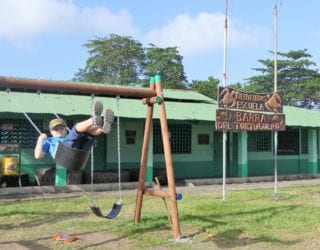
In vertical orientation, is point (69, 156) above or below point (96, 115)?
below

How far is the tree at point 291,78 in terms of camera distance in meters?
42.0

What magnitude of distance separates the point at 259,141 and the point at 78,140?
50.7 ft

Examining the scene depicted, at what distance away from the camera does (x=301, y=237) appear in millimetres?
7887

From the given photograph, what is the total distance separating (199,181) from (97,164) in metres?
3.54

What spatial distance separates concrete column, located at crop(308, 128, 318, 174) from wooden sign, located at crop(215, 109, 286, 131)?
8.00 metres

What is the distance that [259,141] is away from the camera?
819 inches

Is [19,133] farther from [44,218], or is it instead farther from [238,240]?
[238,240]

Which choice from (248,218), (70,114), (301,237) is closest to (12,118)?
(70,114)

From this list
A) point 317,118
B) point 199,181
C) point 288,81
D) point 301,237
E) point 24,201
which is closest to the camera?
point 301,237

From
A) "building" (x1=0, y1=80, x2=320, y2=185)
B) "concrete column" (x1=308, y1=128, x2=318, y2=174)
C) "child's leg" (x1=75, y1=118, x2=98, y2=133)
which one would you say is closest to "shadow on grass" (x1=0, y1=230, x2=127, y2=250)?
"child's leg" (x1=75, y1=118, x2=98, y2=133)

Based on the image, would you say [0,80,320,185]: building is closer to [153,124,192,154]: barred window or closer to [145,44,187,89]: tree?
[153,124,192,154]: barred window

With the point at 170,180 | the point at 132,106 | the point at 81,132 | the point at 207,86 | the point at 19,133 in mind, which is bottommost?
the point at 170,180

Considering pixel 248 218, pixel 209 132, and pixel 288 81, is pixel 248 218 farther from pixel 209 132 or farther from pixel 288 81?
pixel 288 81

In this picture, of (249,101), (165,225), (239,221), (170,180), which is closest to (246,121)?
(249,101)
